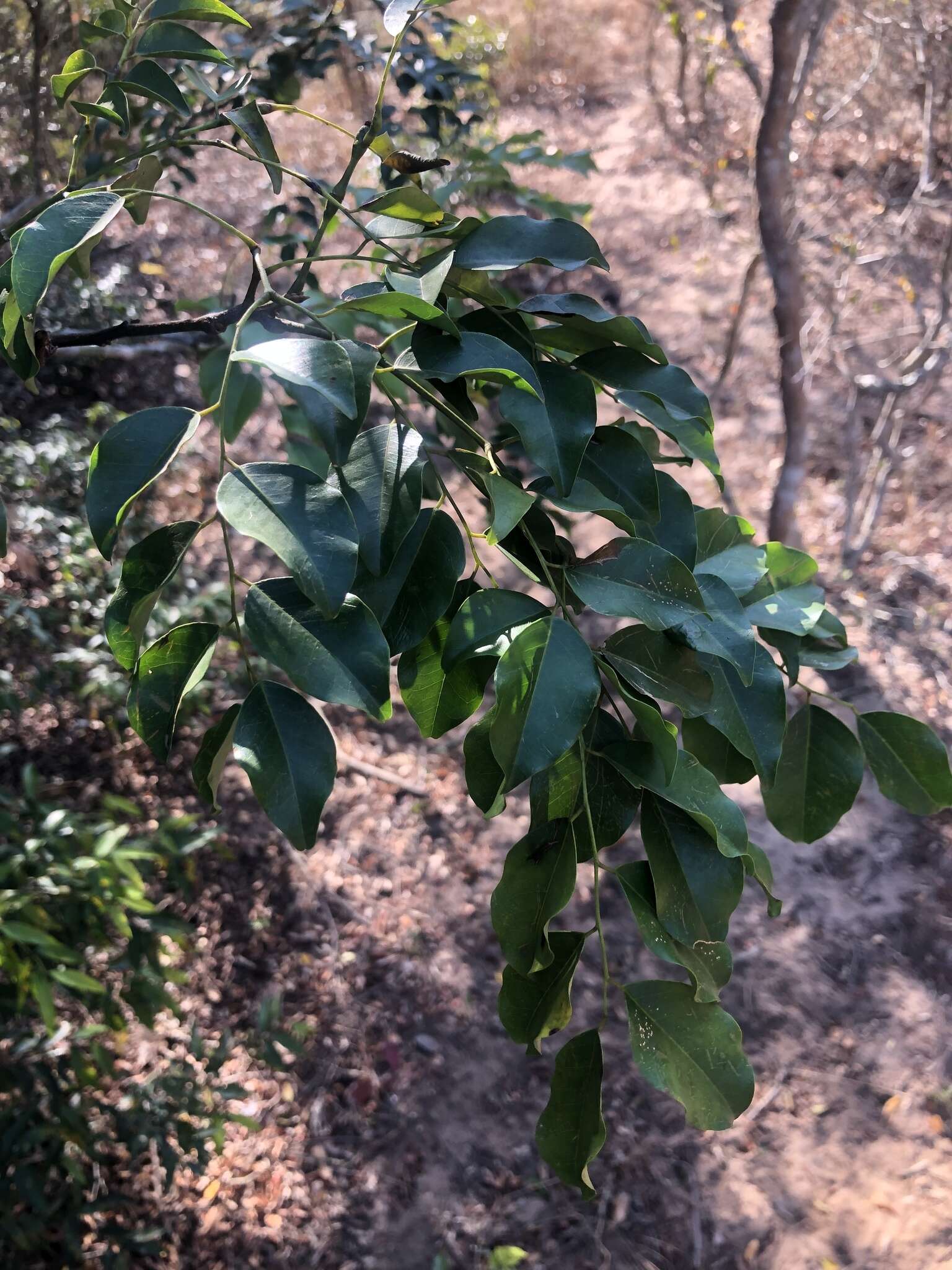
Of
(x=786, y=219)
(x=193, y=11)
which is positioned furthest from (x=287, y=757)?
(x=786, y=219)

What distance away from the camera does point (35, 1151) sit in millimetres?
1624

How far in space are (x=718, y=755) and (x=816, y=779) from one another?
0.12m

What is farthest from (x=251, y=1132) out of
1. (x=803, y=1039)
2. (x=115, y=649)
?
(x=115, y=649)

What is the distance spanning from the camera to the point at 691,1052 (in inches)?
23.4

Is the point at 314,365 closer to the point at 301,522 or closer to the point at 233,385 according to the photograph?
the point at 301,522

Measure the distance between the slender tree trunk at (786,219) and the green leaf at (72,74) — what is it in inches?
79.9

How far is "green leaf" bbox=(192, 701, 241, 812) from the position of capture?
0.58m

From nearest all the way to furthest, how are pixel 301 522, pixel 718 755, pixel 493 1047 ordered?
pixel 301 522, pixel 718 755, pixel 493 1047

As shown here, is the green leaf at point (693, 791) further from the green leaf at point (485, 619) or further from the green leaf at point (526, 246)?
the green leaf at point (526, 246)

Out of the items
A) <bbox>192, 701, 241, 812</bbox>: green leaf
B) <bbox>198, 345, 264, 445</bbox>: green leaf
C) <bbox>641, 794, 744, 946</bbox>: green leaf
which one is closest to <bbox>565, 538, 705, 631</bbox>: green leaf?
<bbox>641, 794, 744, 946</bbox>: green leaf

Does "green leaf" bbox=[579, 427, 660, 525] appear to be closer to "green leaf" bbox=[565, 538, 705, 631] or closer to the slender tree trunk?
"green leaf" bbox=[565, 538, 705, 631]

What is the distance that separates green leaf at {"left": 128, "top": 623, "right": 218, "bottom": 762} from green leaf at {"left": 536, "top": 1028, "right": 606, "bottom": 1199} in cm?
32

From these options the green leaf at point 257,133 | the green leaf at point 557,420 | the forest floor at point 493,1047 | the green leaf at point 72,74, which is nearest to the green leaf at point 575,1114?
the green leaf at point 557,420

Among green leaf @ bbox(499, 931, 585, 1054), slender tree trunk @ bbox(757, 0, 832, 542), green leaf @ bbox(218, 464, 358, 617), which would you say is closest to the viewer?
green leaf @ bbox(218, 464, 358, 617)
